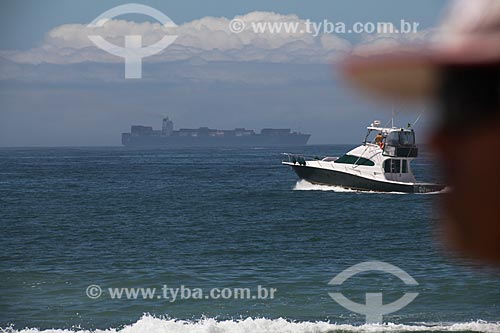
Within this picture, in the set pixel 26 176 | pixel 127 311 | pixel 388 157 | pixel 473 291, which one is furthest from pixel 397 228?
pixel 26 176

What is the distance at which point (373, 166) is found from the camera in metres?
45.5

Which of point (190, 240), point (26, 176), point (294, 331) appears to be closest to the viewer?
point (294, 331)

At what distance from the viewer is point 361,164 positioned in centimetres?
4572

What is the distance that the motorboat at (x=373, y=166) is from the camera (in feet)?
145

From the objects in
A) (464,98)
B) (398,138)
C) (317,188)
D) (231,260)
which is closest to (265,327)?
(231,260)

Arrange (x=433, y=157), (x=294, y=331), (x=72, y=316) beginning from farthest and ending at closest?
(x=72, y=316), (x=294, y=331), (x=433, y=157)

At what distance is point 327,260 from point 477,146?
91.2 ft

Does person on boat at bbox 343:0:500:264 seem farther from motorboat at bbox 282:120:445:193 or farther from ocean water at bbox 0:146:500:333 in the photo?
motorboat at bbox 282:120:445:193

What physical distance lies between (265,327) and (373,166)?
2870cm

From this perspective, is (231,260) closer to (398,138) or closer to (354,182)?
(398,138)

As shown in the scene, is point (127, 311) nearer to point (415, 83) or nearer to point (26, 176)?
point (415, 83)

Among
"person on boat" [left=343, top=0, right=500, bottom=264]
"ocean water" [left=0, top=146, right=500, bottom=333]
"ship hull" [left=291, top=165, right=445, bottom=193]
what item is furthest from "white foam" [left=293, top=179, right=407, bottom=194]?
"person on boat" [left=343, top=0, right=500, bottom=264]

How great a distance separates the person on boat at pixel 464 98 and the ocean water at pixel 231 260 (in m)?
0.33

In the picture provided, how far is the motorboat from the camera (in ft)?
145
